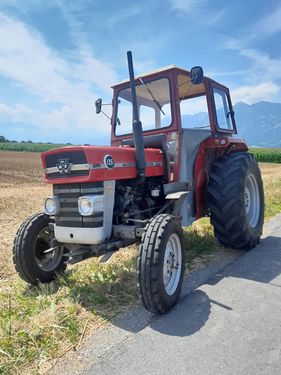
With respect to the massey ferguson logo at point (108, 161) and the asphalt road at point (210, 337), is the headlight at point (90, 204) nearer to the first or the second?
the massey ferguson logo at point (108, 161)

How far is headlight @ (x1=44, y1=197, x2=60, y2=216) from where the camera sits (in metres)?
3.55

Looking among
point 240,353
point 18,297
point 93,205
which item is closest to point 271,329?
point 240,353

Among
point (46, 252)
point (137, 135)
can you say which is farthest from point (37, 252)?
point (137, 135)

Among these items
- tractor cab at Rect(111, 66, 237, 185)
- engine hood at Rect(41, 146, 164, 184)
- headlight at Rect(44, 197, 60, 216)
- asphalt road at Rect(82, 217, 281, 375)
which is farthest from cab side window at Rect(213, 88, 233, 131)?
headlight at Rect(44, 197, 60, 216)

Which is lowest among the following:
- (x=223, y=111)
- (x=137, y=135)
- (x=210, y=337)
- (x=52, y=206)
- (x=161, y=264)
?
(x=210, y=337)

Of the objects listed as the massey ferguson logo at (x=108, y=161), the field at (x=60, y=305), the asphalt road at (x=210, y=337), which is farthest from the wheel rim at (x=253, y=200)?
the massey ferguson logo at (x=108, y=161)

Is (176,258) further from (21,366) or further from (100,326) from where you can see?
(21,366)

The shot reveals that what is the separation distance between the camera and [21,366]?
2340mm

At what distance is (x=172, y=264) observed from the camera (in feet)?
11.1

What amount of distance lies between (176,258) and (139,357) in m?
1.17

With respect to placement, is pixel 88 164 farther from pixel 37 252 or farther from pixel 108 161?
pixel 37 252

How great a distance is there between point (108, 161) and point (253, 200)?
113 inches

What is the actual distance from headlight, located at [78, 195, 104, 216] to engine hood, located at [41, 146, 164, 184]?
0.17 metres

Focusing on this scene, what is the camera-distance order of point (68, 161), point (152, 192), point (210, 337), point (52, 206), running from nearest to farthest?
point (210, 337)
point (68, 161)
point (52, 206)
point (152, 192)
